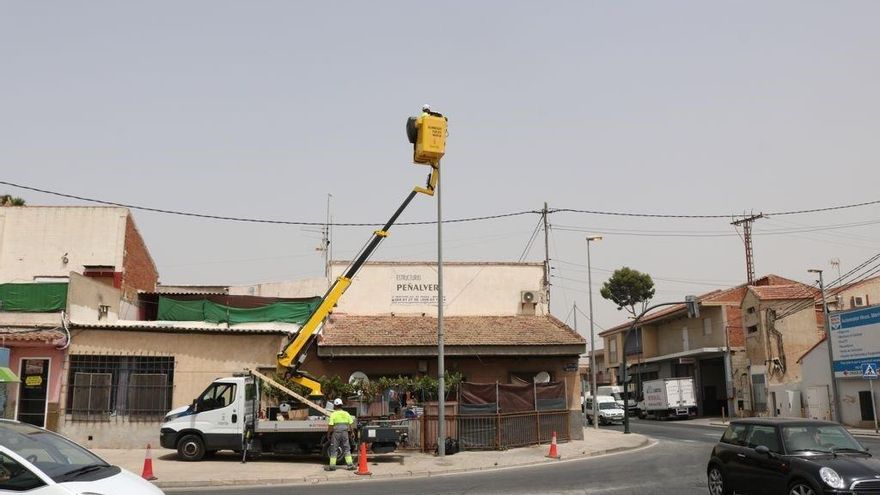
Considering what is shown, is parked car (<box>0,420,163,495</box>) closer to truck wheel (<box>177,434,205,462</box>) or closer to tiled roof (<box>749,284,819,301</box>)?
truck wheel (<box>177,434,205,462</box>)

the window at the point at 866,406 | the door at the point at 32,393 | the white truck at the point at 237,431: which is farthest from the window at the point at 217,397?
the window at the point at 866,406

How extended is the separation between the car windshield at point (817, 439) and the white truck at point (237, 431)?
11.0 m

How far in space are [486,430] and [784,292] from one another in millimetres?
33568

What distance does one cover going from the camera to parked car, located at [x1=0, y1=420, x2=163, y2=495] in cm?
613

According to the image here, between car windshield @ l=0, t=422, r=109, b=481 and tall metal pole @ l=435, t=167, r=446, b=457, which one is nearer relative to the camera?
car windshield @ l=0, t=422, r=109, b=481

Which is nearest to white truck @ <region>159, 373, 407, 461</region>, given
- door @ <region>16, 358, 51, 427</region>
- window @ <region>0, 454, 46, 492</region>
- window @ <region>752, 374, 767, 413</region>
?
door @ <region>16, 358, 51, 427</region>

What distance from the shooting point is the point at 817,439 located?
1067 centimetres

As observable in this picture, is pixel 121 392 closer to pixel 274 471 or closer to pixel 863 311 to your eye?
pixel 274 471

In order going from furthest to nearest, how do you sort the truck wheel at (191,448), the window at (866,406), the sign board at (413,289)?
the window at (866,406)
the sign board at (413,289)
the truck wheel at (191,448)

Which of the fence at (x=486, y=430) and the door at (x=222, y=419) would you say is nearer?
the door at (x=222, y=419)

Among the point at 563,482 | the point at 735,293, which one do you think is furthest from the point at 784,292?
the point at 563,482

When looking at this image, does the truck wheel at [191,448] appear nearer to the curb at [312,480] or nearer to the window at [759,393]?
the curb at [312,480]

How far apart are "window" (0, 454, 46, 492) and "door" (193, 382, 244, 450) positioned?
1332cm

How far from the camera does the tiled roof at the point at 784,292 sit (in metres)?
46.6
